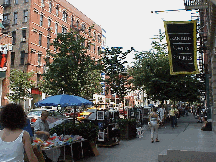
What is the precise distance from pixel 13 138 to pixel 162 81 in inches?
955

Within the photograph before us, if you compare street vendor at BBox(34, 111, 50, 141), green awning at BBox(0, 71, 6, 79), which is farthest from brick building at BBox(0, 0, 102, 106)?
street vendor at BBox(34, 111, 50, 141)

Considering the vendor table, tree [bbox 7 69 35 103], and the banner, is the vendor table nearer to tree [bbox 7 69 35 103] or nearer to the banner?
the banner

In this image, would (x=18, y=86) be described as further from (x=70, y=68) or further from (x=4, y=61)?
(x=70, y=68)

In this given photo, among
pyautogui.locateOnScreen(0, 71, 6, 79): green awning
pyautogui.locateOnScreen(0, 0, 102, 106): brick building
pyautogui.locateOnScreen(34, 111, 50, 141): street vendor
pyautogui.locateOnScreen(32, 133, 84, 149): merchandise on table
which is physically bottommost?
pyautogui.locateOnScreen(32, 133, 84, 149): merchandise on table

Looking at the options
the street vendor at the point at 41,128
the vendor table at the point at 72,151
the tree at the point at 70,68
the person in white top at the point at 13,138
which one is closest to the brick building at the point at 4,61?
the tree at the point at 70,68

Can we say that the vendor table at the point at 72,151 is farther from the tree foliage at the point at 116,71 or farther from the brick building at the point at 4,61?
the brick building at the point at 4,61

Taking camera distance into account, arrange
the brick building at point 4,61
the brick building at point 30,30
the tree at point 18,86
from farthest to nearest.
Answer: the brick building at point 30,30 < the tree at point 18,86 < the brick building at point 4,61

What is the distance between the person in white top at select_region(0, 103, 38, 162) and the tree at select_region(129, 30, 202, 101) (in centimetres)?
2336

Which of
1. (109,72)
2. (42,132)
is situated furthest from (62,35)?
(42,132)

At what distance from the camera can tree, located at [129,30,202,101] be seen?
27.0m

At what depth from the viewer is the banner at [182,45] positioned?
11508 millimetres

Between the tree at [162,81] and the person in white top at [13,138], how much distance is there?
76.6 feet

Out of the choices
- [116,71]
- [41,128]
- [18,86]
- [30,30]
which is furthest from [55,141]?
[30,30]

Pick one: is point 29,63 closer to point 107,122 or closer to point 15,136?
point 107,122
